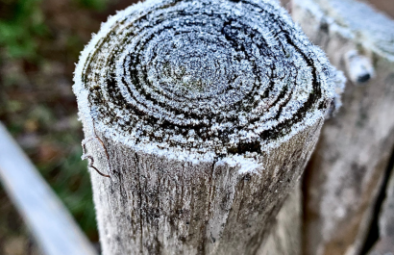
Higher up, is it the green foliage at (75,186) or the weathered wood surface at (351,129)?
the weathered wood surface at (351,129)

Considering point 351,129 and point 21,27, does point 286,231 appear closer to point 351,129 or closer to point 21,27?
point 351,129

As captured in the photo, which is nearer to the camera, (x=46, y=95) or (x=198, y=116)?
(x=198, y=116)

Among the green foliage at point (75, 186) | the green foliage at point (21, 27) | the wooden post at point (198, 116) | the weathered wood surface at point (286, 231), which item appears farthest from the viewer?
the green foliage at point (21, 27)

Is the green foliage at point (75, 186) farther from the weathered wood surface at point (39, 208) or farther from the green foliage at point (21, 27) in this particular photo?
the green foliage at point (21, 27)

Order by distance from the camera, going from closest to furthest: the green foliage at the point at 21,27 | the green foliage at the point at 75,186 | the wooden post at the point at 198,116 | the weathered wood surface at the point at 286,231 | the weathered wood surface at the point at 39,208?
the wooden post at the point at 198,116
the weathered wood surface at the point at 286,231
the weathered wood surface at the point at 39,208
the green foliage at the point at 75,186
the green foliage at the point at 21,27

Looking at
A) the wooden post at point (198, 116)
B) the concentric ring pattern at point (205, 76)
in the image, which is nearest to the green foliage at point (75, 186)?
the wooden post at point (198, 116)

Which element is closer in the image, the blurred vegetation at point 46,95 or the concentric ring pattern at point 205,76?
the concentric ring pattern at point 205,76

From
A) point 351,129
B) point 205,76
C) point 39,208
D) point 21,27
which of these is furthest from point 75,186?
point 205,76
